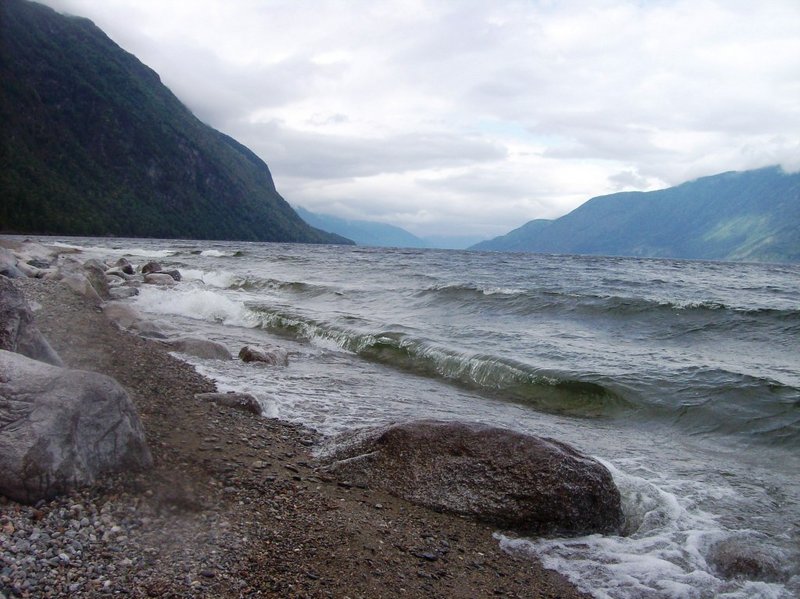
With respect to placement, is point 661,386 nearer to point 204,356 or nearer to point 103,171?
point 204,356

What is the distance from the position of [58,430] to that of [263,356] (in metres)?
7.43

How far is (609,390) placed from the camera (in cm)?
1106

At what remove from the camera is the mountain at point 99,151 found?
355 feet

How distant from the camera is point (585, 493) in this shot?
5898 mm

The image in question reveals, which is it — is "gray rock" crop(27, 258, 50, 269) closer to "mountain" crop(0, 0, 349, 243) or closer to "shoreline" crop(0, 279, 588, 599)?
Result: "shoreline" crop(0, 279, 588, 599)

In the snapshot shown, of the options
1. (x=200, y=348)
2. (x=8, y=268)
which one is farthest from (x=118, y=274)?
(x=200, y=348)

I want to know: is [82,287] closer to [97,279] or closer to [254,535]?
[97,279]

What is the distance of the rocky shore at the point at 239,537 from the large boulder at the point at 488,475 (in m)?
0.22

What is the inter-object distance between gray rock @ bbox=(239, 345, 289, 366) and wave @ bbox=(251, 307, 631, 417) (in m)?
2.48

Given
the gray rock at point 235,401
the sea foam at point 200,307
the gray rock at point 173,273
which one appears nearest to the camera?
the gray rock at point 235,401

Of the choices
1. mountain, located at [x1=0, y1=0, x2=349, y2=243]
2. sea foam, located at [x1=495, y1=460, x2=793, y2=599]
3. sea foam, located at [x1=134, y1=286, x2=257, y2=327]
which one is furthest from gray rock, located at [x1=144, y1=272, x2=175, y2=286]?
mountain, located at [x1=0, y1=0, x2=349, y2=243]

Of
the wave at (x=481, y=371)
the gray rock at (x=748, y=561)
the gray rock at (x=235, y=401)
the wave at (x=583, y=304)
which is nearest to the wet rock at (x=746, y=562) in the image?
the gray rock at (x=748, y=561)

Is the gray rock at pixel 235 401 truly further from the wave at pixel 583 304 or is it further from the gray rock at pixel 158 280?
the gray rock at pixel 158 280

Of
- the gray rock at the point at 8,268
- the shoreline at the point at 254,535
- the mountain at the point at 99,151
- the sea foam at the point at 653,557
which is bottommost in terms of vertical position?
the sea foam at the point at 653,557
